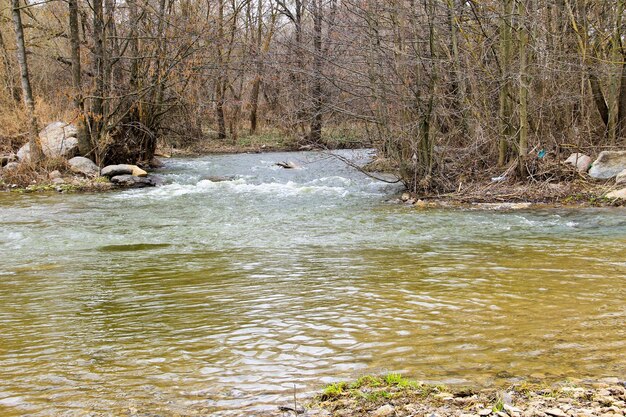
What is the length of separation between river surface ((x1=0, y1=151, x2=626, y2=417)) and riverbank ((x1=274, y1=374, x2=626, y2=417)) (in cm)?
24

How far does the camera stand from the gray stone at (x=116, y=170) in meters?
19.1

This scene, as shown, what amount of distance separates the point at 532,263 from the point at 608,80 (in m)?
10.7

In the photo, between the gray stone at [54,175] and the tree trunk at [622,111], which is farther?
the gray stone at [54,175]

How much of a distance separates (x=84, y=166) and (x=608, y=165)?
15.4 m

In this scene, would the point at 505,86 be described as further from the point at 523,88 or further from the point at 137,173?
the point at 137,173

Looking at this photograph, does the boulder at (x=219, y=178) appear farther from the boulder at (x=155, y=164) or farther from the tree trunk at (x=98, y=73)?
the boulder at (x=155, y=164)

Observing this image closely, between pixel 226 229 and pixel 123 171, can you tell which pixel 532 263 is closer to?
pixel 226 229

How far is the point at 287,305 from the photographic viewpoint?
613cm

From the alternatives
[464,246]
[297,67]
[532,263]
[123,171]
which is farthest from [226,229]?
[123,171]

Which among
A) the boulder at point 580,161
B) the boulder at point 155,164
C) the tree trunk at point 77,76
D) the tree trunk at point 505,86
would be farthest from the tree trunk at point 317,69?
the boulder at point 155,164

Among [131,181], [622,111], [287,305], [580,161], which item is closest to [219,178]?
[131,181]

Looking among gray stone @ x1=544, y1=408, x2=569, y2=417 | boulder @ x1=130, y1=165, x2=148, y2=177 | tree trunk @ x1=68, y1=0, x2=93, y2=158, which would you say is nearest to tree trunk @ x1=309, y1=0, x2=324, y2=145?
boulder @ x1=130, y1=165, x2=148, y2=177

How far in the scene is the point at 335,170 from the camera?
21406 millimetres

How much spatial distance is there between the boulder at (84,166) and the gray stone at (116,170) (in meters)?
0.23
